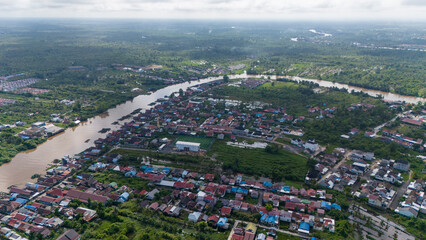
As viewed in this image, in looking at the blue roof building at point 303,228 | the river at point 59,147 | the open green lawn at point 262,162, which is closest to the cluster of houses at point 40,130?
the river at point 59,147

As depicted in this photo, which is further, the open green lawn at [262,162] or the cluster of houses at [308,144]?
the cluster of houses at [308,144]

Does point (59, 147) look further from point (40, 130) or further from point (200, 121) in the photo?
point (200, 121)

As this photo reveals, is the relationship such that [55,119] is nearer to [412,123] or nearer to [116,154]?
[116,154]

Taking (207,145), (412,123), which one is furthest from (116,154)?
(412,123)

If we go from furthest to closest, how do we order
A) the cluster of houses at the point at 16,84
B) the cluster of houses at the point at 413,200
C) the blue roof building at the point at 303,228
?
the cluster of houses at the point at 16,84
the cluster of houses at the point at 413,200
the blue roof building at the point at 303,228

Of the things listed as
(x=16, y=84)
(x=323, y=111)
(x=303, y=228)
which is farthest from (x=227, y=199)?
(x=16, y=84)

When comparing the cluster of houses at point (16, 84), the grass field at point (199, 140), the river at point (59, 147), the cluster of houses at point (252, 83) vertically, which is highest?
the cluster of houses at point (16, 84)

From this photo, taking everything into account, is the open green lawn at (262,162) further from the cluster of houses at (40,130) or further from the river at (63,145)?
the cluster of houses at (40,130)
